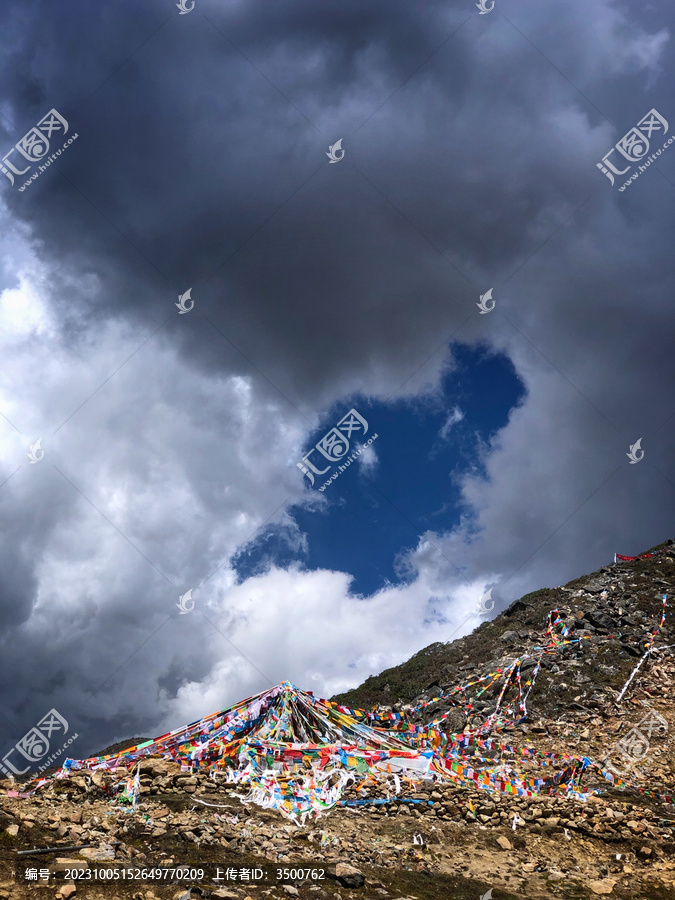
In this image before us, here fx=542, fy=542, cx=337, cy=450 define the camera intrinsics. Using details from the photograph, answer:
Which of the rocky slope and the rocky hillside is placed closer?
the rocky slope

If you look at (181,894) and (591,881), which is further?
(591,881)

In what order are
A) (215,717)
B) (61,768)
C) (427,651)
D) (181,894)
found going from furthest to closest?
(427,651) → (215,717) → (61,768) → (181,894)

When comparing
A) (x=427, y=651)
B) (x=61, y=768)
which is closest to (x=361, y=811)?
(x=61, y=768)

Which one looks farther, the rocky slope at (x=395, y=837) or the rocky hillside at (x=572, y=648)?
the rocky hillside at (x=572, y=648)

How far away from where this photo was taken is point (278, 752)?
512 inches

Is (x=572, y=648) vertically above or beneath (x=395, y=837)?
above

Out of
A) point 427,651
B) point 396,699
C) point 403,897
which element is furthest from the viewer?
point 427,651

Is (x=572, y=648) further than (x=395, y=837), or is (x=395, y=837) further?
(x=572, y=648)

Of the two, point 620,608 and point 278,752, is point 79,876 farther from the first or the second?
point 620,608

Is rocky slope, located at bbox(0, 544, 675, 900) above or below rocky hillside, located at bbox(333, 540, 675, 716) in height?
below

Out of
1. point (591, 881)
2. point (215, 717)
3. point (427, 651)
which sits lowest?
point (591, 881)

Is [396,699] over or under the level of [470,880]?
over

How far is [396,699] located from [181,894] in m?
22.0

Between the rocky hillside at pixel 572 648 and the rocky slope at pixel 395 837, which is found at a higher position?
the rocky hillside at pixel 572 648
